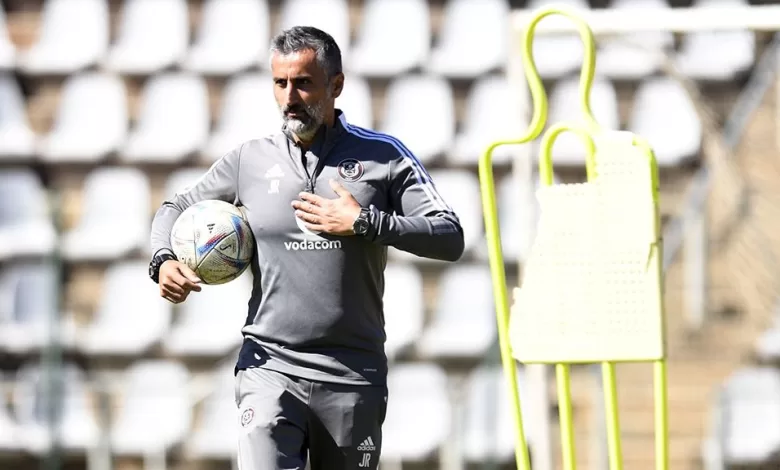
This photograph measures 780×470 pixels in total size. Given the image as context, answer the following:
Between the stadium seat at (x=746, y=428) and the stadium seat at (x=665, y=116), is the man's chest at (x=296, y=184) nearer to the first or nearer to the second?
the stadium seat at (x=746, y=428)

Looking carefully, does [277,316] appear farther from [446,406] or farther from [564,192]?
[446,406]

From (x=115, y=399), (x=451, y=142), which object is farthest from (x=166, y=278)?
(x=451, y=142)

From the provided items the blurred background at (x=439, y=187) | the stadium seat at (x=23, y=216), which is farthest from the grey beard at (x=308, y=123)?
the stadium seat at (x=23, y=216)

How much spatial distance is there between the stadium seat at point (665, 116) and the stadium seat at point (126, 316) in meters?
3.34

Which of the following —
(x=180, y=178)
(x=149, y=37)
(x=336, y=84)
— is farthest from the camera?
(x=149, y=37)

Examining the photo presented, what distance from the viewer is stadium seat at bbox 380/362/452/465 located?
8.05 meters

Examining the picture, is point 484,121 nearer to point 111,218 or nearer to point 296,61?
point 111,218

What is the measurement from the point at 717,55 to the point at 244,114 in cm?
324

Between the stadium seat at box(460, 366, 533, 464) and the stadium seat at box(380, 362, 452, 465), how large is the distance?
0.34 m

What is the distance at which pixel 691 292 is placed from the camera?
765 centimetres

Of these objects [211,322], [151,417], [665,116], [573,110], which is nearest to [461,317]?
[573,110]

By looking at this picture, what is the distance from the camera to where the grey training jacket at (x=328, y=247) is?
3717 mm

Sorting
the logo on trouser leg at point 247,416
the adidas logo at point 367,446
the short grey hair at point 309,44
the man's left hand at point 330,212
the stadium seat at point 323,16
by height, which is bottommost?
the adidas logo at point 367,446

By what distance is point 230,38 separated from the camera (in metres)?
10.1
